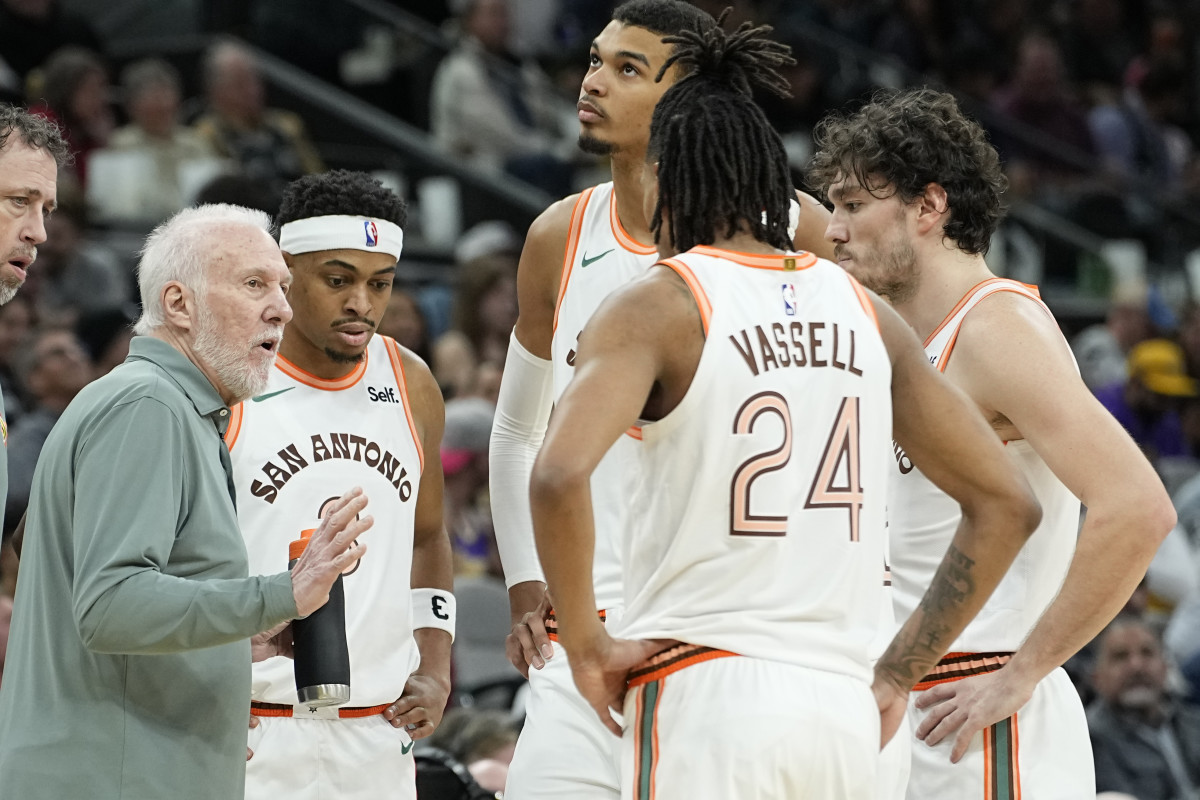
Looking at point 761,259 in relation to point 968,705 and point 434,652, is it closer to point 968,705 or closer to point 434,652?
point 968,705

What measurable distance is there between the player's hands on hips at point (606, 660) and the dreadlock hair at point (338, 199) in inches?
69.6

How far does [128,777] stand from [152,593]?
423 mm

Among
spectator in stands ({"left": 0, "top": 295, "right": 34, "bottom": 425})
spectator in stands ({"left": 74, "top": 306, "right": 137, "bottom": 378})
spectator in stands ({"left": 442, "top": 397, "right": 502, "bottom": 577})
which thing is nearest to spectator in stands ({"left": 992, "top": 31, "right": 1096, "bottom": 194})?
spectator in stands ({"left": 442, "top": 397, "right": 502, "bottom": 577})

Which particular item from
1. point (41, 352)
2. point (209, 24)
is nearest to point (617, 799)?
point (41, 352)

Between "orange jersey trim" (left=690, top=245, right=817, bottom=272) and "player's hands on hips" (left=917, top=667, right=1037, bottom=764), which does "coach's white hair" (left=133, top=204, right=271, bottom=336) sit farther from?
"player's hands on hips" (left=917, top=667, right=1037, bottom=764)

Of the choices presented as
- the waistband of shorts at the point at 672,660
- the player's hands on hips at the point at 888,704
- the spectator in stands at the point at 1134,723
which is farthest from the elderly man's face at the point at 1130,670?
the waistband of shorts at the point at 672,660

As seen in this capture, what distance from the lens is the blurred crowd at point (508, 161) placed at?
25.2 ft

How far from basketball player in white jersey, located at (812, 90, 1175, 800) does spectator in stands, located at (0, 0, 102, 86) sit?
8.68m

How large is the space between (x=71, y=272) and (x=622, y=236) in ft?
19.1

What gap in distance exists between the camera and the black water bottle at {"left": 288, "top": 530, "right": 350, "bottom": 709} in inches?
135

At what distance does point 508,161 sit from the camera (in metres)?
12.9

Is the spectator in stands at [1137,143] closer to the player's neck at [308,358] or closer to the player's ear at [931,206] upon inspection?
the player's ear at [931,206]

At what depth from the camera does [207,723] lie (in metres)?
3.34

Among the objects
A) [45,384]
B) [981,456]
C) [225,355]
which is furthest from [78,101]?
[981,456]
